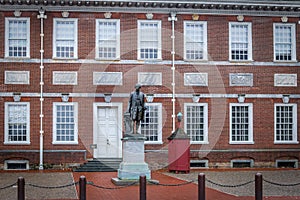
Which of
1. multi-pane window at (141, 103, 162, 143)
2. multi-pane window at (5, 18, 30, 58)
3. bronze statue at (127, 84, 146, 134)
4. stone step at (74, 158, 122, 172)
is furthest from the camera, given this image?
multi-pane window at (141, 103, 162, 143)

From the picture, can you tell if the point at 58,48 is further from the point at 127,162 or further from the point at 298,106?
the point at 298,106

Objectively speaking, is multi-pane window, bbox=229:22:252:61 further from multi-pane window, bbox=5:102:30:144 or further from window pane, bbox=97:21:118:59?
multi-pane window, bbox=5:102:30:144

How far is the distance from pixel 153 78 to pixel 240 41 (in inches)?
188

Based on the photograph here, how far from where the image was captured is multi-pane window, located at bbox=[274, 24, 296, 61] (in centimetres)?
Answer: 3011

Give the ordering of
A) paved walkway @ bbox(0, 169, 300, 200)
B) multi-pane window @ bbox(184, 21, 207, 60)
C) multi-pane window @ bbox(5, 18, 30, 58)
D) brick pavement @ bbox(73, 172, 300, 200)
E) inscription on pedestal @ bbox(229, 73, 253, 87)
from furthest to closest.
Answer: inscription on pedestal @ bbox(229, 73, 253, 87), multi-pane window @ bbox(184, 21, 207, 60), multi-pane window @ bbox(5, 18, 30, 58), paved walkway @ bbox(0, 169, 300, 200), brick pavement @ bbox(73, 172, 300, 200)

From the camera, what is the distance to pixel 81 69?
28.6 meters

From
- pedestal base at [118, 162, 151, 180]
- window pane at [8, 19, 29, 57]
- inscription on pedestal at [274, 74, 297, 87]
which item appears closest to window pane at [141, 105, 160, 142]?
inscription on pedestal at [274, 74, 297, 87]

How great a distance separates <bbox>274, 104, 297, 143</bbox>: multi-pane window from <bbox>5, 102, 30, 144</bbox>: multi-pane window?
1221 cm

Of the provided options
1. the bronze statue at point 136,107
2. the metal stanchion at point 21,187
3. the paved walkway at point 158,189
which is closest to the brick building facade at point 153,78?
the paved walkway at point 158,189

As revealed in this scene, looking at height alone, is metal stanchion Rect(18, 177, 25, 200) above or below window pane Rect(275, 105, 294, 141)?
below

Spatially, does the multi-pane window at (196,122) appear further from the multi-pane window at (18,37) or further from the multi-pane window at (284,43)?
the multi-pane window at (18,37)

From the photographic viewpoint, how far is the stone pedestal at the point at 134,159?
2111cm

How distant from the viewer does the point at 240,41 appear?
97.9ft

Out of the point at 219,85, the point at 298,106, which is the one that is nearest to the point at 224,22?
the point at 219,85
